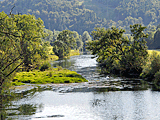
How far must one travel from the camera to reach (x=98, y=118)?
22.4m

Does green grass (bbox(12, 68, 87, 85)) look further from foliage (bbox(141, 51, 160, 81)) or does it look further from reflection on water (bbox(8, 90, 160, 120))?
foliage (bbox(141, 51, 160, 81))

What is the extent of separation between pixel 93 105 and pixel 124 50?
34.4 metres

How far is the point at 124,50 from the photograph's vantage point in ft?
196

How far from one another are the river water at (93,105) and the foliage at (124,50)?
63.0 feet

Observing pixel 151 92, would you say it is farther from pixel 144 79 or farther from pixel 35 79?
pixel 35 79

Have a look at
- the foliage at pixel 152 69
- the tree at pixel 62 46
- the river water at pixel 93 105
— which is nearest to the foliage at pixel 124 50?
the foliage at pixel 152 69

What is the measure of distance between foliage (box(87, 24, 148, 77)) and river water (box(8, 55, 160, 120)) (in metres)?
19.2

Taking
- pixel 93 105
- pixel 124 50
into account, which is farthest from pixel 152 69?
pixel 93 105

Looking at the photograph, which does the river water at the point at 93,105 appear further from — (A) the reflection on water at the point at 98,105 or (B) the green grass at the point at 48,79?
(B) the green grass at the point at 48,79

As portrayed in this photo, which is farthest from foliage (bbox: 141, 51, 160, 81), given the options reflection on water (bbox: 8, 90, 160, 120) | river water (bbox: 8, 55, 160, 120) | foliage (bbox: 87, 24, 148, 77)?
reflection on water (bbox: 8, 90, 160, 120)

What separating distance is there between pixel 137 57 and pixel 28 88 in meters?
27.8

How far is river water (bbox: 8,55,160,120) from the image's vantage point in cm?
2317

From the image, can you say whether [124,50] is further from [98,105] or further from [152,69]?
[98,105]

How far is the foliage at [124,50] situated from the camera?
180 ft
